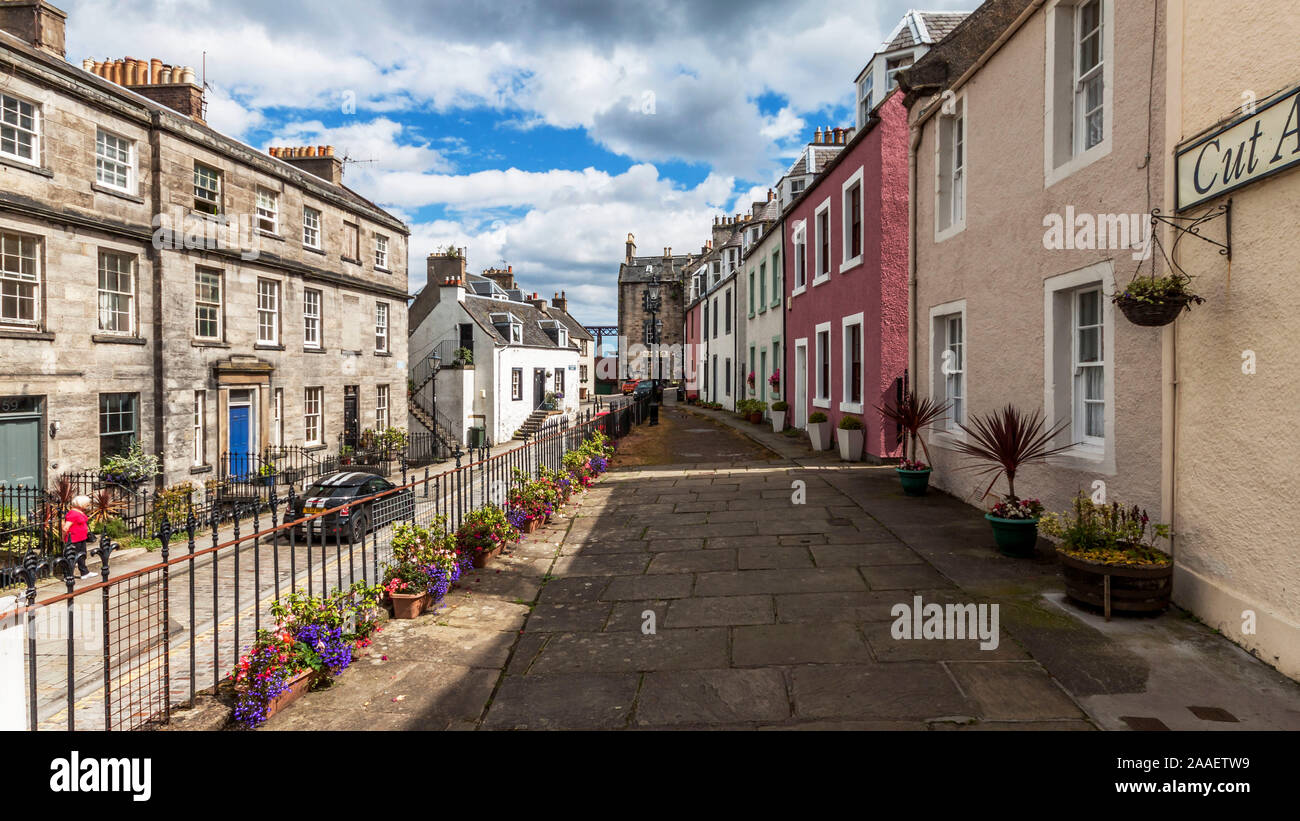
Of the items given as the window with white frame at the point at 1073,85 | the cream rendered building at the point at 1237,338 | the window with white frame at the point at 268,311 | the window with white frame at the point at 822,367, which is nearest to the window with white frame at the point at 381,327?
the window with white frame at the point at 268,311

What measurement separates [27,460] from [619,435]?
45.9 feet

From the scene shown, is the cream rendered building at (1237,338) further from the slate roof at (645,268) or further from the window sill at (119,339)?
the slate roof at (645,268)

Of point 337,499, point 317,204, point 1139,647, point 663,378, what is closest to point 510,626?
point 1139,647

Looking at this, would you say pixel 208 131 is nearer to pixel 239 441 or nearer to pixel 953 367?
pixel 239 441

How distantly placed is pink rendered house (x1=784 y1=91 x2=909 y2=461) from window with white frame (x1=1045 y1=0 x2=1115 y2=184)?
6.01 meters

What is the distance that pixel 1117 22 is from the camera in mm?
6668

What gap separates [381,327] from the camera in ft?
92.5

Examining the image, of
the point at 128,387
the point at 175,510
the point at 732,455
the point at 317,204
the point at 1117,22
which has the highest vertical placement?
the point at 317,204

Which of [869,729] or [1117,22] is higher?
[1117,22]

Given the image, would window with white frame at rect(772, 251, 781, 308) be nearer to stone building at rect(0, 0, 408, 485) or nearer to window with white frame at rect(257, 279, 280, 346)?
stone building at rect(0, 0, 408, 485)

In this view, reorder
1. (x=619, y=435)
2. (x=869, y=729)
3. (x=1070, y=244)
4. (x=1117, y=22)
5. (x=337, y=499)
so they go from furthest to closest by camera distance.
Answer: (x=619, y=435)
(x=337, y=499)
(x=1070, y=244)
(x=1117, y=22)
(x=869, y=729)

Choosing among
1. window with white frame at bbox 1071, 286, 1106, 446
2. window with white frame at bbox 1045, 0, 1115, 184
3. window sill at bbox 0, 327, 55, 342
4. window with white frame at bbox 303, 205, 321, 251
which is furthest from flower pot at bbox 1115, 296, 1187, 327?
window with white frame at bbox 303, 205, 321, 251

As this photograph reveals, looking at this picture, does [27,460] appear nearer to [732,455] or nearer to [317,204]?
[317,204]

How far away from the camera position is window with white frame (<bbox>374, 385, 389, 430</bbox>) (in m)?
27.2
